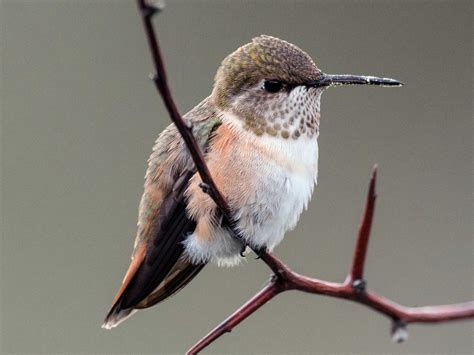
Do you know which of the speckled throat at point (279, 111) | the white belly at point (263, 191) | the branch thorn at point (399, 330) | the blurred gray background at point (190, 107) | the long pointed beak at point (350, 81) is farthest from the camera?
the blurred gray background at point (190, 107)

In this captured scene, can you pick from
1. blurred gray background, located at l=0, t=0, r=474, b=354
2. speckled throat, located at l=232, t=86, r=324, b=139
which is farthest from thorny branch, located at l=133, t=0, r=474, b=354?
blurred gray background, located at l=0, t=0, r=474, b=354

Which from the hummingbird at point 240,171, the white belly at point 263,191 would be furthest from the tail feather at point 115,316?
the white belly at point 263,191

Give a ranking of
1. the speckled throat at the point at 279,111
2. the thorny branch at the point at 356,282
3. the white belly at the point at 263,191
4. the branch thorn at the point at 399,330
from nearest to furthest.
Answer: the thorny branch at the point at 356,282, the branch thorn at the point at 399,330, the white belly at the point at 263,191, the speckled throat at the point at 279,111

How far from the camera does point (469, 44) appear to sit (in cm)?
629

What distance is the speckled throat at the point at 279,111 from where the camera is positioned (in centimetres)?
235

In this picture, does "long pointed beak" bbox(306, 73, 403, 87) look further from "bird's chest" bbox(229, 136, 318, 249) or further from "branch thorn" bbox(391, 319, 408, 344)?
"branch thorn" bbox(391, 319, 408, 344)

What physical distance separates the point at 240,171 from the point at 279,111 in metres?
0.27

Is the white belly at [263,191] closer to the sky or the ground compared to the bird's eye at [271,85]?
closer to the ground

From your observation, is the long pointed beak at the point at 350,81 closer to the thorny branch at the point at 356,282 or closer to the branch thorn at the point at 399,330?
the thorny branch at the point at 356,282

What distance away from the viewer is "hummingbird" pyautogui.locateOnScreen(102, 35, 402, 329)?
7.35ft

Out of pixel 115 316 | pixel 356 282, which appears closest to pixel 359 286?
pixel 356 282

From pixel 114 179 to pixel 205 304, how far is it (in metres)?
1.18

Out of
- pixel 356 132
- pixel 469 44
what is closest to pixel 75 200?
pixel 356 132

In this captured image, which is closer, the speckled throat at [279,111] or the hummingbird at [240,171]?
the hummingbird at [240,171]
